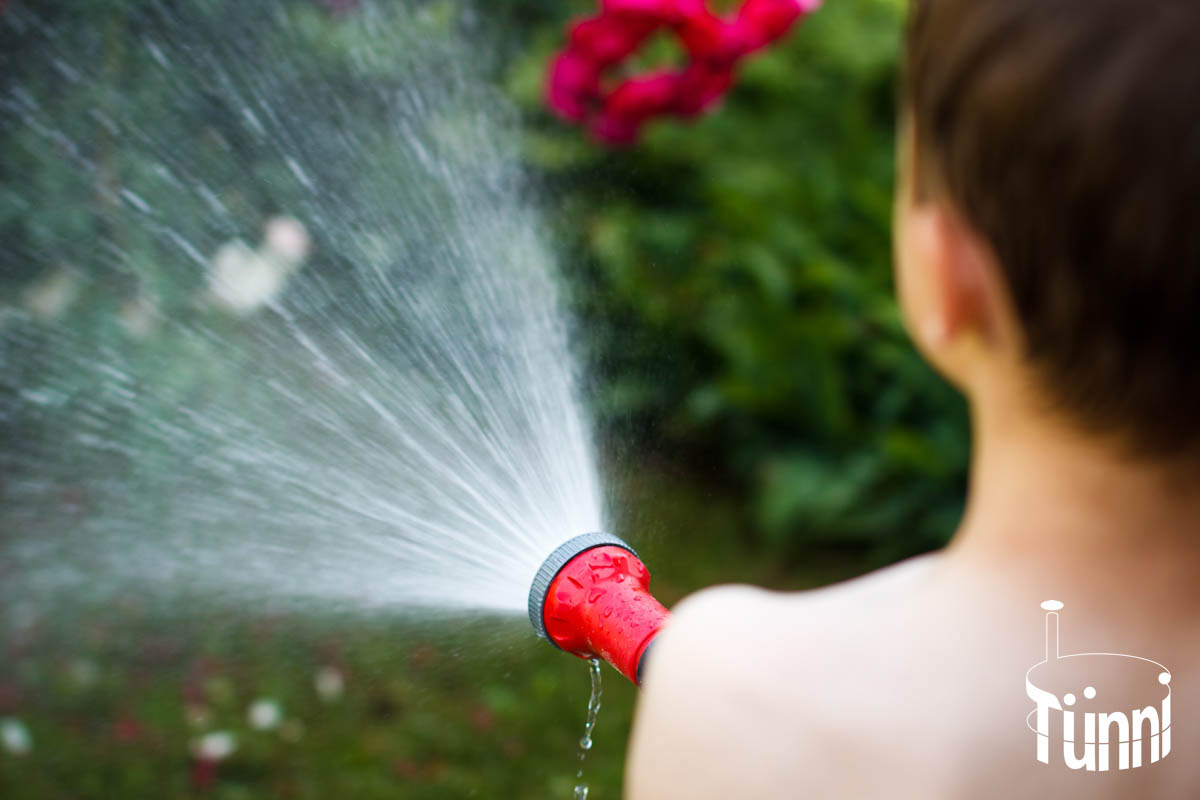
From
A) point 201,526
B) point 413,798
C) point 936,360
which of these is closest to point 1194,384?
point 936,360

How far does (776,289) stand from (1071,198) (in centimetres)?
267

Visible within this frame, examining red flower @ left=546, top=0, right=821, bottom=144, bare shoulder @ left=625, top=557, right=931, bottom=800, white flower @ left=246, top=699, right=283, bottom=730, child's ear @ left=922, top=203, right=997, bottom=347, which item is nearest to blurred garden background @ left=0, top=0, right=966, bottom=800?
white flower @ left=246, top=699, right=283, bottom=730

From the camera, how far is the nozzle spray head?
1.11 meters

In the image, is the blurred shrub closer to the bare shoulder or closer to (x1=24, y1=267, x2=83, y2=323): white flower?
(x1=24, y1=267, x2=83, y2=323): white flower

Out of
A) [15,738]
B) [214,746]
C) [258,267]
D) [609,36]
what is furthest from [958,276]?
[15,738]

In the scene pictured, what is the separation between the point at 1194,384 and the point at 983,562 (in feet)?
0.61

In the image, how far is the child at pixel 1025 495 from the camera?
2.27ft

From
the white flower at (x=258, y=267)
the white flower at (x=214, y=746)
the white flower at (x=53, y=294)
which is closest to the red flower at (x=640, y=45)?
the white flower at (x=258, y=267)

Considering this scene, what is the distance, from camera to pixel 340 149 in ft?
10.5

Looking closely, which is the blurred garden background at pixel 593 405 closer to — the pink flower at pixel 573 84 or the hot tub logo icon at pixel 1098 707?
the pink flower at pixel 573 84

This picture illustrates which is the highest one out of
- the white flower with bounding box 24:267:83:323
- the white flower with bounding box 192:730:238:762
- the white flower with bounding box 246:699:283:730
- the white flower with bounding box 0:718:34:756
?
the white flower with bounding box 24:267:83:323

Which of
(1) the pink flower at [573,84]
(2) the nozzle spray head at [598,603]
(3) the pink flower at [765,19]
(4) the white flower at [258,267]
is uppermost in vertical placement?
(3) the pink flower at [765,19]

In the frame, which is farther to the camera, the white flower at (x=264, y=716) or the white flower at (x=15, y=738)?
the white flower at (x=264, y=716)

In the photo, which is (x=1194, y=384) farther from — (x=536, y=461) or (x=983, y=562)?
(x=536, y=461)
